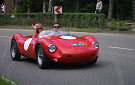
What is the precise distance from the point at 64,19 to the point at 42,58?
754 inches

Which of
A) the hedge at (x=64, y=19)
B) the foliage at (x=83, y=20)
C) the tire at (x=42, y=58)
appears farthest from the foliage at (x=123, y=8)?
the tire at (x=42, y=58)

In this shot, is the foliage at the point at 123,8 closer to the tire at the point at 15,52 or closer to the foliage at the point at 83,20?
the foliage at the point at 83,20

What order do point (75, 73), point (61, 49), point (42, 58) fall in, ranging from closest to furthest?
point (75, 73) → point (61, 49) → point (42, 58)

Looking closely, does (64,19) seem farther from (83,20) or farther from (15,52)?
(15,52)

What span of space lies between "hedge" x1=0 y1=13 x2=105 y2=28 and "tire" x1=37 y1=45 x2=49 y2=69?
1520 cm

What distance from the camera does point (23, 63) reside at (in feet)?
34.7

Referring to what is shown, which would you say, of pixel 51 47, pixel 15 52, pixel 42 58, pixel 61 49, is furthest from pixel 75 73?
pixel 15 52

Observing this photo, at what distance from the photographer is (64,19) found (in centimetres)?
2802

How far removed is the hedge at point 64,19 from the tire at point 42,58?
49.9 ft

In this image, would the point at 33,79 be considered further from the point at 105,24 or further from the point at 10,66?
the point at 105,24

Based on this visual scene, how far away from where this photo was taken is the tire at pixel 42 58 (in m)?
8.91

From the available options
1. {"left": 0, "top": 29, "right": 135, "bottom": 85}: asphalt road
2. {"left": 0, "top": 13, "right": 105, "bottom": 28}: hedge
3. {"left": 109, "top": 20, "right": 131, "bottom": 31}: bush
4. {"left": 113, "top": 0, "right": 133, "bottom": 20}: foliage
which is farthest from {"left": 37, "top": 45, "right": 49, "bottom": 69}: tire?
{"left": 113, "top": 0, "right": 133, "bottom": 20}: foliage

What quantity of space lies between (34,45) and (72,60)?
132 cm

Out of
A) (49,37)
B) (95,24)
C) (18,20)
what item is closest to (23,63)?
(49,37)
